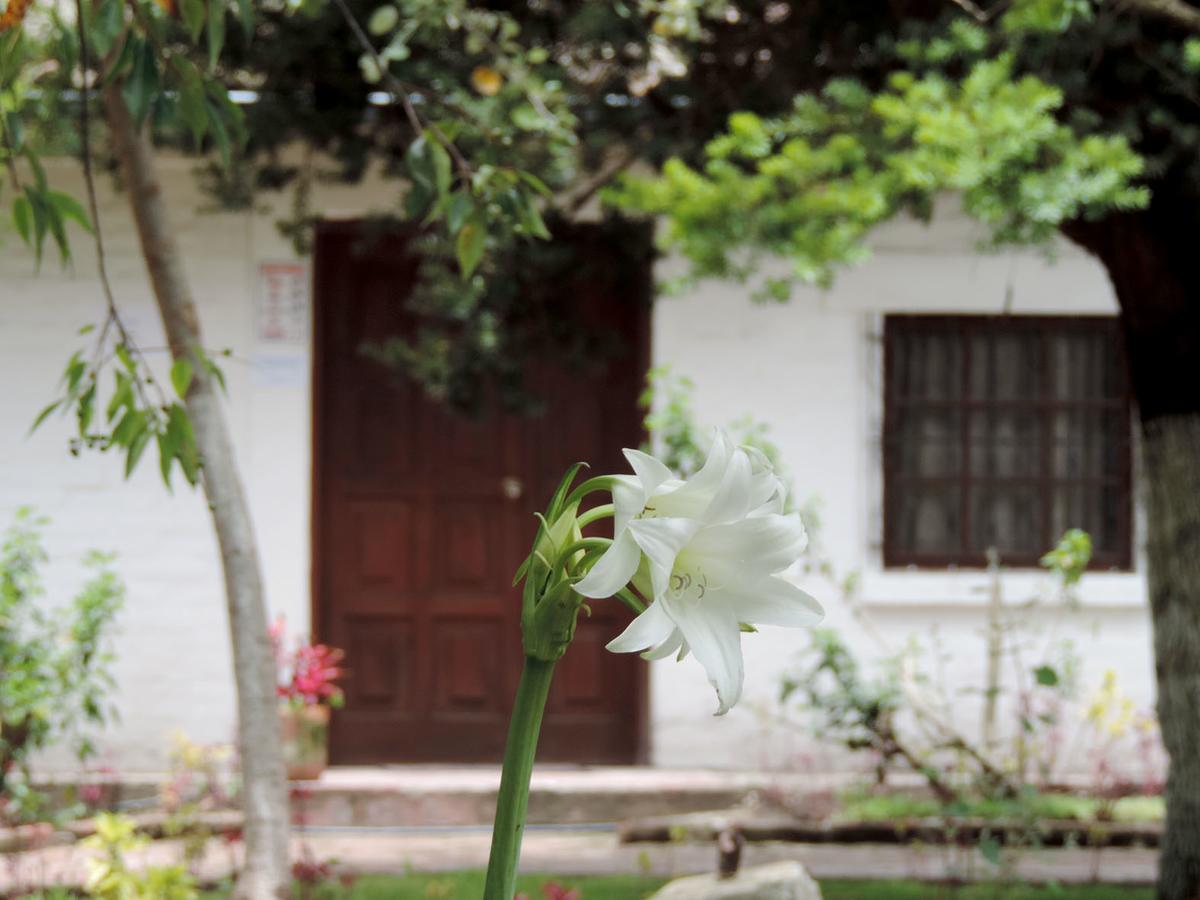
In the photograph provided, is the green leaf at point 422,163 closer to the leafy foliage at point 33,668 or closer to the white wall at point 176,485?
the leafy foliage at point 33,668

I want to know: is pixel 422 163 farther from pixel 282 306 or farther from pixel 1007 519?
pixel 1007 519

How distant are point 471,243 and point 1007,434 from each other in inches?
209

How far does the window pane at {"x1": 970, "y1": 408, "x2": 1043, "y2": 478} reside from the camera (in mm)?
7711

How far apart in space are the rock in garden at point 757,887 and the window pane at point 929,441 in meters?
4.07

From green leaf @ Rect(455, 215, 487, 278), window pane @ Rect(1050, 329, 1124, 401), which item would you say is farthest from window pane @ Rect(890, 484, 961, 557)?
green leaf @ Rect(455, 215, 487, 278)

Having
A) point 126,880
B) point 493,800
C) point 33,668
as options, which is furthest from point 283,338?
point 126,880

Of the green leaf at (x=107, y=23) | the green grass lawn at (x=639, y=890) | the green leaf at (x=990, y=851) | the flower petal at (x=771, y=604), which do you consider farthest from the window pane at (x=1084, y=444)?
the flower petal at (x=771, y=604)

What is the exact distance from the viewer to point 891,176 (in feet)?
10.6

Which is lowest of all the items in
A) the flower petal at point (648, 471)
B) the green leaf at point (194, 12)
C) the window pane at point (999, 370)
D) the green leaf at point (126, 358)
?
the flower petal at point (648, 471)

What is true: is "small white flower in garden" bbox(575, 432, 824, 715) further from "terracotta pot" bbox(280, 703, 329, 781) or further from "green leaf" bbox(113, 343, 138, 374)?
"terracotta pot" bbox(280, 703, 329, 781)

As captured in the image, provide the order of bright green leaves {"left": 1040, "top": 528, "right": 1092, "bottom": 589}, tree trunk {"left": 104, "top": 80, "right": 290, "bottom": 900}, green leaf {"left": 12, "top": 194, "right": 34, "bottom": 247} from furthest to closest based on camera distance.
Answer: bright green leaves {"left": 1040, "top": 528, "right": 1092, "bottom": 589} → tree trunk {"left": 104, "top": 80, "right": 290, "bottom": 900} → green leaf {"left": 12, "top": 194, "right": 34, "bottom": 247}

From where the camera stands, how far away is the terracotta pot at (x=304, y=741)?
7.12m

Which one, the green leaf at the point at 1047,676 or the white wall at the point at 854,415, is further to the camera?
the white wall at the point at 854,415

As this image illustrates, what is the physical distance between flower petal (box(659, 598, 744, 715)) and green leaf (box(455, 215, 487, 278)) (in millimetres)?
1989
